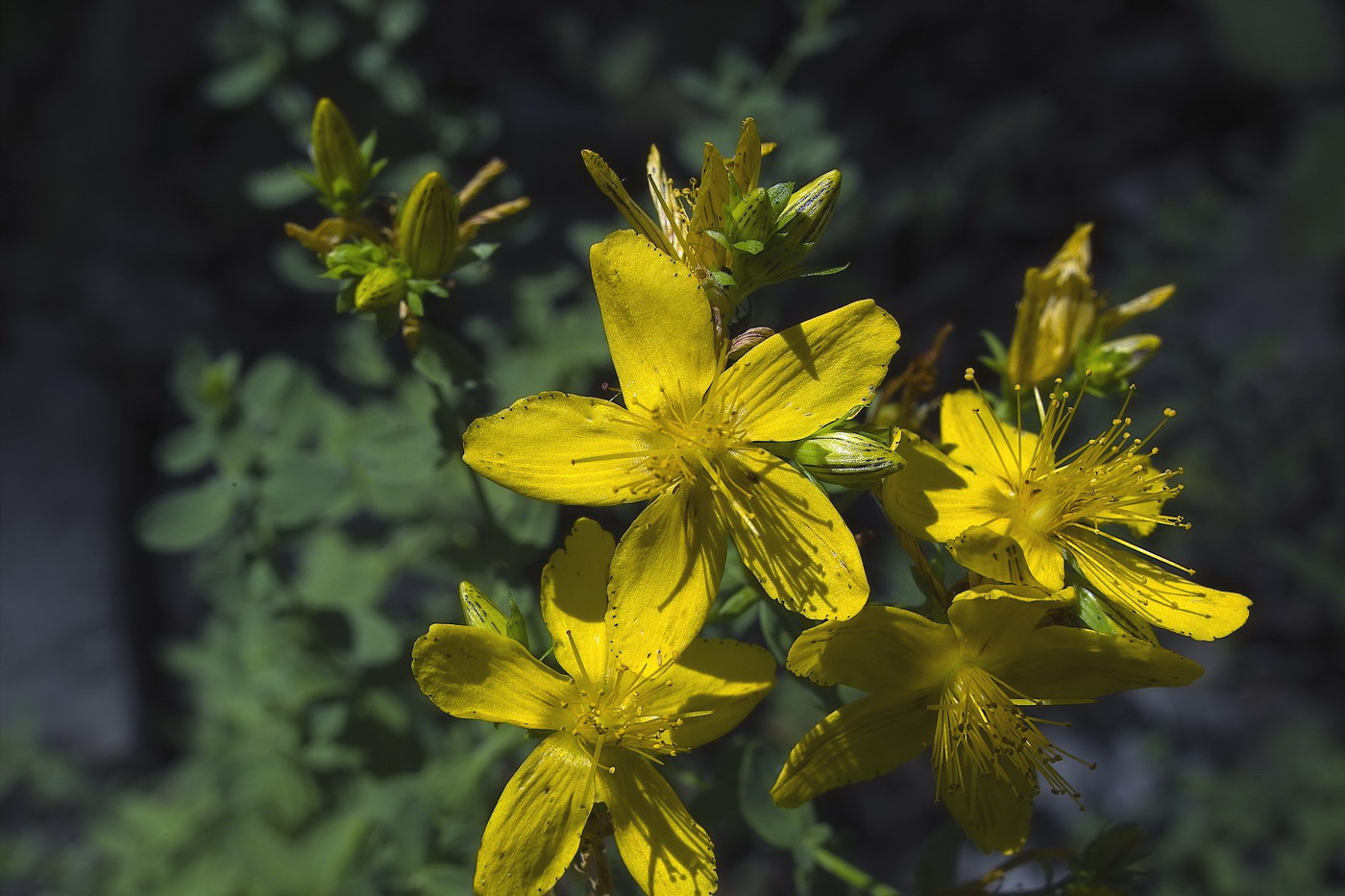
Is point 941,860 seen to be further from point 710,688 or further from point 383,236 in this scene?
point 383,236

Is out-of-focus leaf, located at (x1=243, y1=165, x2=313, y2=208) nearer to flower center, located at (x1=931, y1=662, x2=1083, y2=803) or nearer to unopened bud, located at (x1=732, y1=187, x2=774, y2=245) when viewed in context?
unopened bud, located at (x1=732, y1=187, x2=774, y2=245)

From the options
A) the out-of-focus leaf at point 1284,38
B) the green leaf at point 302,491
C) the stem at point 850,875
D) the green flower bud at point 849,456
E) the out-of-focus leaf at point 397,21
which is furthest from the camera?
the out-of-focus leaf at point 1284,38

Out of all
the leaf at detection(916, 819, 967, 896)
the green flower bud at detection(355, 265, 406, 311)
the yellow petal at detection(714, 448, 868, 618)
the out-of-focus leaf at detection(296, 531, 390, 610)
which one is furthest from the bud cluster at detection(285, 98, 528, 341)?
the leaf at detection(916, 819, 967, 896)

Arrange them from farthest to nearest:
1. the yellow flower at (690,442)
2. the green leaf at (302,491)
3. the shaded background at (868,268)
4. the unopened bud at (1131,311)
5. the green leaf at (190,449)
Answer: the shaded background at (868,268) → the green leaf at (190,449) → the green leaf at (302,491) → the unopened bud at (1131,311) → the yellow flower at (690,442)

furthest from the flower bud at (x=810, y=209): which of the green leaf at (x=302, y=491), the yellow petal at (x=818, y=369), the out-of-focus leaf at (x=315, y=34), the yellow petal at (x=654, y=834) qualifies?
the out-of-focus leaf at (x=315, y=34)

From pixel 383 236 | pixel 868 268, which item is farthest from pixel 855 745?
pixel 868 268

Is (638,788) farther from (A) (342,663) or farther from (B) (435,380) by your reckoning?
(A) (342,663)

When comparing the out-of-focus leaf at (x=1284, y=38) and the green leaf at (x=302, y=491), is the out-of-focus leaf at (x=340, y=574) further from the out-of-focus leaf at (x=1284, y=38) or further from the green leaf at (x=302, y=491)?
the out-of-focus leaf at (x=1284, y=38)
